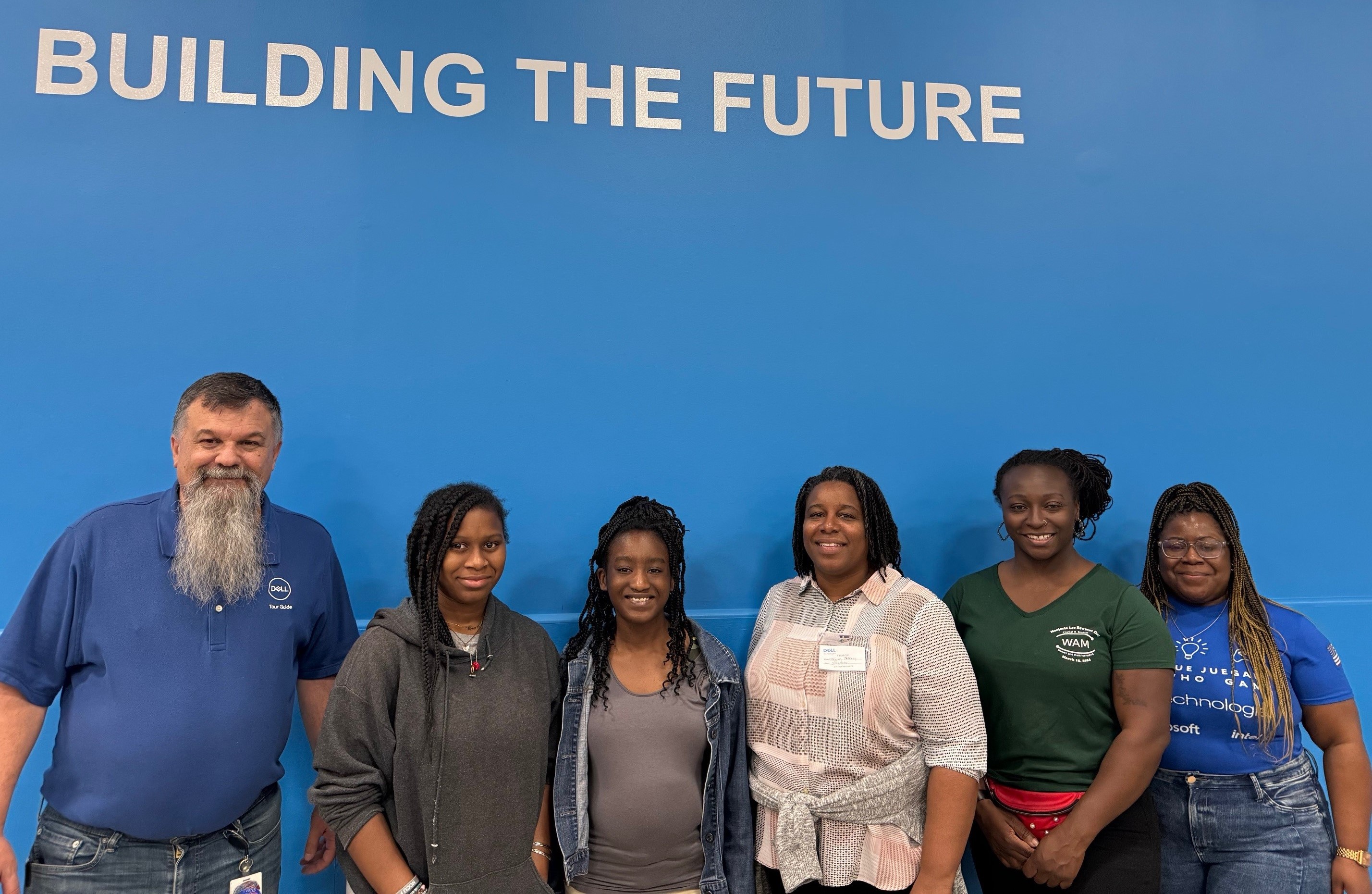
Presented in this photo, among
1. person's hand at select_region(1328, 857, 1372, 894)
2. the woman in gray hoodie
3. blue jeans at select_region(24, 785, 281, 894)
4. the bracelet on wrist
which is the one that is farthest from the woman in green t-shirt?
blue jeans at select_region(24, 785, 281, 894)

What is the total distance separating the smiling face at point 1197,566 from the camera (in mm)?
2316

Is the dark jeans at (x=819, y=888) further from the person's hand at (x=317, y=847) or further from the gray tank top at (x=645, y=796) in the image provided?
the person's hand at (x=317, y=847)

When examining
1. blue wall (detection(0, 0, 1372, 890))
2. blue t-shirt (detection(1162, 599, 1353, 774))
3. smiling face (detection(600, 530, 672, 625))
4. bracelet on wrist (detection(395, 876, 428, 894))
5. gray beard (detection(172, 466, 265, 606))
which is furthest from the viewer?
blue wall (detection(0, 0, 1372, 890))

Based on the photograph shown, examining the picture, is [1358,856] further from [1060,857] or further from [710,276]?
[710,276]

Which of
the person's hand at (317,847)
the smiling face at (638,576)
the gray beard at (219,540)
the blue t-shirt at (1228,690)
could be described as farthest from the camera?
the person's hand at (317,847)

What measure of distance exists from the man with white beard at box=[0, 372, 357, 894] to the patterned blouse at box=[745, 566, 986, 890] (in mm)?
1194

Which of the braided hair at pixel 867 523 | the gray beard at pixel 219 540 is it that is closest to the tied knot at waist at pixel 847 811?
the braided hair at pixel 867 523

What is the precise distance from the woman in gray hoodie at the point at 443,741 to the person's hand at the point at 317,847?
42 cm

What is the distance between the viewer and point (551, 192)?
2.64 m

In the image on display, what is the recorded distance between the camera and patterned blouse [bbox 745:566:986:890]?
6.54ft

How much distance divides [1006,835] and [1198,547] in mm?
935

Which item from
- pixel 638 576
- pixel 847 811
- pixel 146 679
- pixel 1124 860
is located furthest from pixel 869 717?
pixel 146 679

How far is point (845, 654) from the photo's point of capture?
2059 mm

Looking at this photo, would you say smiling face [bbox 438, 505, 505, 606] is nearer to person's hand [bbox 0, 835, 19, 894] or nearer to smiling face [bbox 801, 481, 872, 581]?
smiling face [bbox 801, 481, 872, 581]
